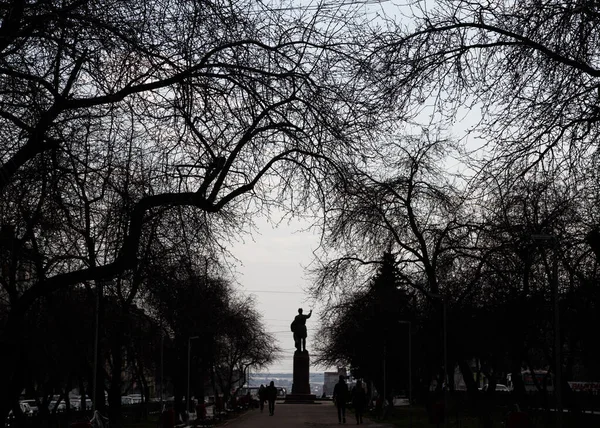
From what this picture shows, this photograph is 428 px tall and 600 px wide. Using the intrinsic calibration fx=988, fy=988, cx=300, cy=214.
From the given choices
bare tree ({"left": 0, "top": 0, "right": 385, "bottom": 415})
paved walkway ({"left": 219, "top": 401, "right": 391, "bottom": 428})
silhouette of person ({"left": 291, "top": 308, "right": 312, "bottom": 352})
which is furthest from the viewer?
silhouette of person ({"left": 291, "top": 308, "right": 312, "bottom": 352})

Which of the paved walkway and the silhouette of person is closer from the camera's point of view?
the paved walkway

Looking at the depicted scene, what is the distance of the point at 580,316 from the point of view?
122 feet

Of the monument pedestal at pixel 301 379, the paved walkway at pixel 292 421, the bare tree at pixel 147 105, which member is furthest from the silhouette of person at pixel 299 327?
the bare tree at pixel 147 105

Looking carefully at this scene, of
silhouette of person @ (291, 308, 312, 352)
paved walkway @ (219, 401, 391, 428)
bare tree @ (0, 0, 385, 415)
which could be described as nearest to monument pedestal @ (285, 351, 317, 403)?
silhouette of person @ (291, 308, 312, 352)


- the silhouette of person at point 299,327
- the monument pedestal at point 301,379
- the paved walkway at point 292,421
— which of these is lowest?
the paved walkway at point 292,421

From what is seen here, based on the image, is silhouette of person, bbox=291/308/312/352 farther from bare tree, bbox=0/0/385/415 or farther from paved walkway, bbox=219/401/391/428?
bare tree, bbox=0/0/385/415

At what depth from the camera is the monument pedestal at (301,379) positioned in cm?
8306

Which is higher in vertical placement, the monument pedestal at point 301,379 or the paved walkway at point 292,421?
the monument pedestal at point 301,379

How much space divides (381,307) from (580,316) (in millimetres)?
16068

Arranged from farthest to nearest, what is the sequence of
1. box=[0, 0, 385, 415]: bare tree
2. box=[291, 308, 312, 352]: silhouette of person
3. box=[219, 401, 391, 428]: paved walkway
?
box=[291, 308, 312, 352]: silhouette of person < box=[219, 401, 391, 428]: paved walkway < box=[0, 0, 385, 415]: bare tree

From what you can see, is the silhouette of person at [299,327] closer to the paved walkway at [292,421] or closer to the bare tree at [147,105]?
the paved walkway at [292,421]

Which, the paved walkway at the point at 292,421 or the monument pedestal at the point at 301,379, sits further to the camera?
the monument pedestal at the point at 301,379

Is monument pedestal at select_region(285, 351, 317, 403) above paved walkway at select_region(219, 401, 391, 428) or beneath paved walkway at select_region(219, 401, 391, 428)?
above

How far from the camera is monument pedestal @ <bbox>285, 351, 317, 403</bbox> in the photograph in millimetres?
83062
